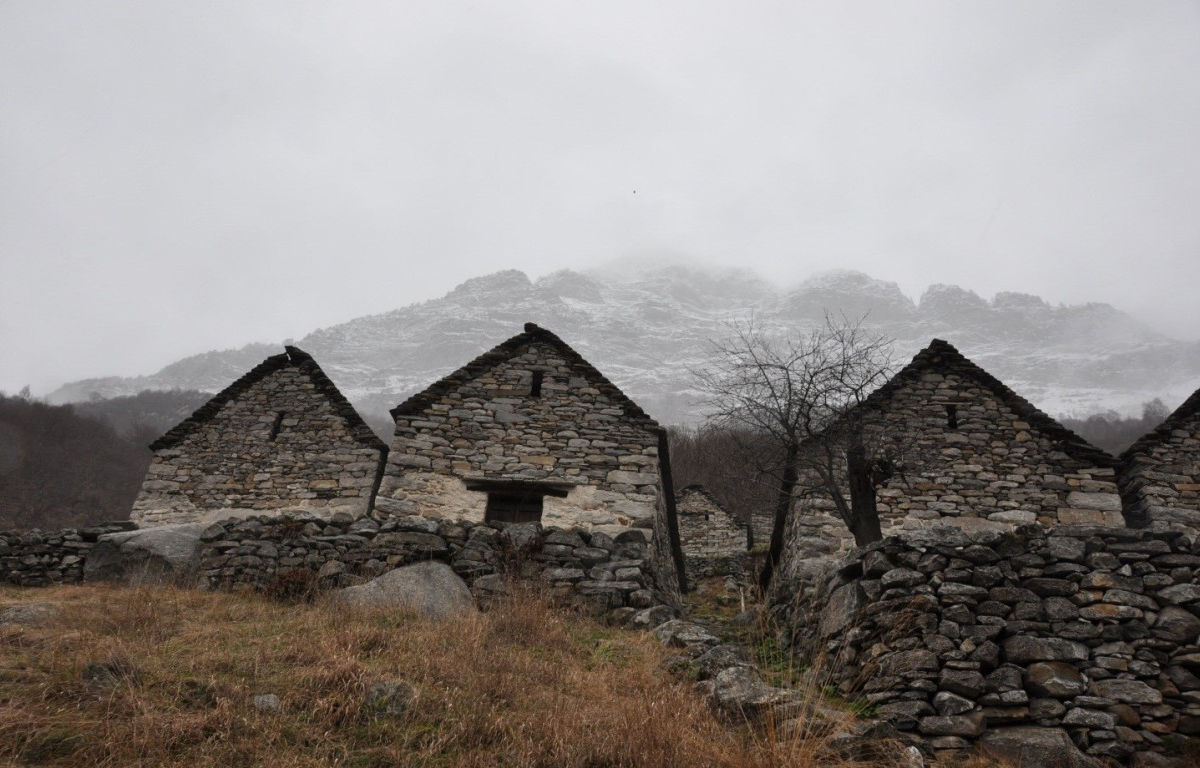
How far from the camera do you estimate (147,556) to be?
383 inches

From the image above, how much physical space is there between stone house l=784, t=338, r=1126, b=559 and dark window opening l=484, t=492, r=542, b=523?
14.9ft

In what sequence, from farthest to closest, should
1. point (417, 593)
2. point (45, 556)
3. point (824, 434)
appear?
point (824, 434) < point (45, 556) < point (417, 593)

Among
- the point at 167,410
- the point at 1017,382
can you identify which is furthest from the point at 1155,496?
the point at 1017,382

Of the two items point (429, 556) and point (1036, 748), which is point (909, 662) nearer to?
point (1036, 748)

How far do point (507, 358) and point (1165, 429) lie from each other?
12354 mm

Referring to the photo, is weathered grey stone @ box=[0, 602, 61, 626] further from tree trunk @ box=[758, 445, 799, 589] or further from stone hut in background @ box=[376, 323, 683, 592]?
tree trunk @ box=[758, 445, 799, 589]

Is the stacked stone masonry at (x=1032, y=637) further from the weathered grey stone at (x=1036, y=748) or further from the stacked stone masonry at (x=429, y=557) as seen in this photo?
the stacked stone masonry at (x=429, y=557)

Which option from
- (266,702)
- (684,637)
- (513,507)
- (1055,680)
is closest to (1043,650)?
(1055,680)

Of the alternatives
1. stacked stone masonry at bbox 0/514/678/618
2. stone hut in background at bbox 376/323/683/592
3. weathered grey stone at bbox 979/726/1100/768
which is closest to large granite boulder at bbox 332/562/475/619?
stacked stone masonry at bbox 0/514/678/618

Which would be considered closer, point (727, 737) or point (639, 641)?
point (727, 737)

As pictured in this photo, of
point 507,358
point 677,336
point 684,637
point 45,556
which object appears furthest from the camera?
point 677,336

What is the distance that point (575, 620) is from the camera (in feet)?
26.7

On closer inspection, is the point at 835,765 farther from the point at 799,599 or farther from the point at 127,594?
the point at 127,594

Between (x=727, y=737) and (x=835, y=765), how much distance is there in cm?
69
